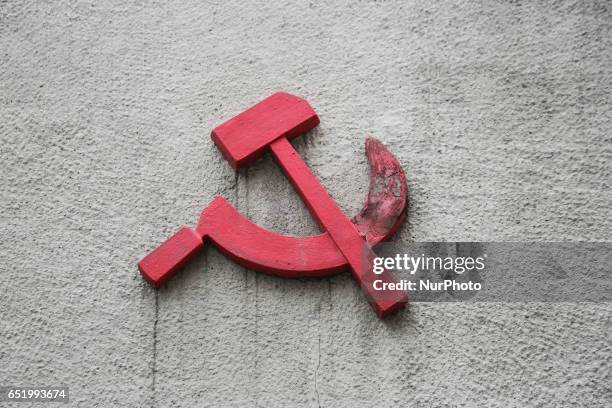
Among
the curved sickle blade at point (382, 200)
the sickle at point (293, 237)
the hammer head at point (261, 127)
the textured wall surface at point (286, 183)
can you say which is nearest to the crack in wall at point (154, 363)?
the textured wall surface at point (286, 183)

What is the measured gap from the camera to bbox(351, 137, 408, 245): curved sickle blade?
1.69 meters

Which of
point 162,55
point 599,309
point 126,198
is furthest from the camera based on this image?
point 162,55

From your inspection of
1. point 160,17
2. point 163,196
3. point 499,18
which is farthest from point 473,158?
point 160,17

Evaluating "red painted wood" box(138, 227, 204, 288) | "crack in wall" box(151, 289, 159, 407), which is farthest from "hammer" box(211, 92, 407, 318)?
"crack in wall" box(151, 289, 159, 407)

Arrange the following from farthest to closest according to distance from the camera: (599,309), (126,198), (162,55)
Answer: (162,55)
(126,198)
(599,309)

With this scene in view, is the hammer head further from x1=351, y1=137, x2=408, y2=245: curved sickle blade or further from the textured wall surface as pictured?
x1=351, y1=137, x2=408, y2=245: curved sickle blade

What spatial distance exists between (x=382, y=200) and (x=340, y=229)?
0.14m

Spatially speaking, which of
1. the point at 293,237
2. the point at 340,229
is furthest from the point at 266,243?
the point at 340,229

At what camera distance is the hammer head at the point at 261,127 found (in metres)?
1.78

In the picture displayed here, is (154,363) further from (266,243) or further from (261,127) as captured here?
(261,127)

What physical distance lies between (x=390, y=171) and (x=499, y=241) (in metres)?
0.32

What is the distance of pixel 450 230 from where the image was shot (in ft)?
5.76

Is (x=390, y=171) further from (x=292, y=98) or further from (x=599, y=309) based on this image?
(x=599, y=309)

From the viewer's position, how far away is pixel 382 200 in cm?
172
